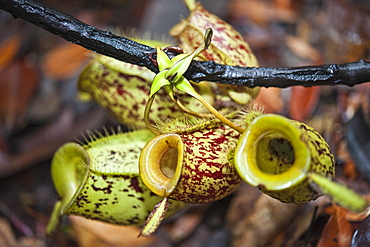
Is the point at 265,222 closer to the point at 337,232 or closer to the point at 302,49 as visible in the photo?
the point at 337,232

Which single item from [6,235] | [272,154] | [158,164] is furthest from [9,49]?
[272,154]

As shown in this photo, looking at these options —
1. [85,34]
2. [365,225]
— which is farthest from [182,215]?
[85,34]

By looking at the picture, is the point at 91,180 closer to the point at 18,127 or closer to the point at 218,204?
the point at 218,204

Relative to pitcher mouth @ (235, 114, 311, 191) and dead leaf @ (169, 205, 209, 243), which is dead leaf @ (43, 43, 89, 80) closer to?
dead leaf @ (169, 205, 209, 243)

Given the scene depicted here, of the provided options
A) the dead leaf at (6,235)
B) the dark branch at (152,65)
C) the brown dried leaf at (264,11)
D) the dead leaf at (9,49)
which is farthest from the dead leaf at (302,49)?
the dead leaf at (6,235)

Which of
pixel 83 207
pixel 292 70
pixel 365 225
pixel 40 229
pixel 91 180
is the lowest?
pixel 40 229

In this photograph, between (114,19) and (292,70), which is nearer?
(292,70)

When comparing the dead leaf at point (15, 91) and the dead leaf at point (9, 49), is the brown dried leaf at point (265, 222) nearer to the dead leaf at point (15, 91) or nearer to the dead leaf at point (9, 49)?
the dead leaf at point (15, 91)

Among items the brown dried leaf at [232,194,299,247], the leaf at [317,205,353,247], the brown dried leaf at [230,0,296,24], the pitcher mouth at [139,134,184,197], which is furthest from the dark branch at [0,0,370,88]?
the brown dried leaf at [230,0,296,24]
